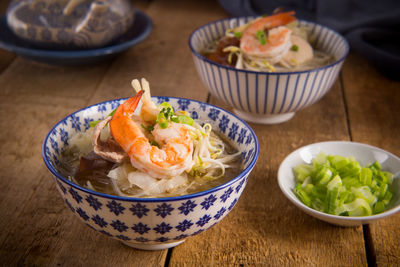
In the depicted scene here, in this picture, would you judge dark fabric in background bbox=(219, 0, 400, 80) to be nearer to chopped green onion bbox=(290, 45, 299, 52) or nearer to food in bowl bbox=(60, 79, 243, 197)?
chopped green onion bbox=(290, 45, 299, 52)

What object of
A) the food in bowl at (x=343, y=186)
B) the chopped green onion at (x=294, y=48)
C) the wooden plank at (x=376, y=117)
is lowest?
Answer: the wooden plank at (x=376, y=117)

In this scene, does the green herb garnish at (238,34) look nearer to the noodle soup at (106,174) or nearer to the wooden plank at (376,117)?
the wooden plank at (376,117)

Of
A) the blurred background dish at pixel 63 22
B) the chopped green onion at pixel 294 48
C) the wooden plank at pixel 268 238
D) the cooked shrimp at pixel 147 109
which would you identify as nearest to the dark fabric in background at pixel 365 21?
the chopped green onion at pixel 294 48

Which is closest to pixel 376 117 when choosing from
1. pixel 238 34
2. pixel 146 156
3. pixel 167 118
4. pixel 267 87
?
pixel 267 87

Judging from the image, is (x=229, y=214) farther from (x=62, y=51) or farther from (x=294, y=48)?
(x=62, y=51)

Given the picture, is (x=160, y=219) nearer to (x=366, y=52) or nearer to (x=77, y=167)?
(x=77, y=167)

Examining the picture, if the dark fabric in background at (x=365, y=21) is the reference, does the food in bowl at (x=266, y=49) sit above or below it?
above

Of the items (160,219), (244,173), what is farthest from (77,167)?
(244,173)
